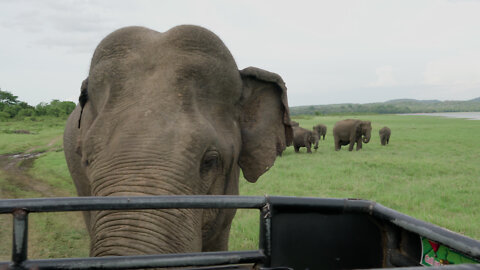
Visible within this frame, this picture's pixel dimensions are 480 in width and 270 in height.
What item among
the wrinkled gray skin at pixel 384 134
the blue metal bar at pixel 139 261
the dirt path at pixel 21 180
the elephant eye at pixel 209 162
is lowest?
the dirt path at pixel 21 180

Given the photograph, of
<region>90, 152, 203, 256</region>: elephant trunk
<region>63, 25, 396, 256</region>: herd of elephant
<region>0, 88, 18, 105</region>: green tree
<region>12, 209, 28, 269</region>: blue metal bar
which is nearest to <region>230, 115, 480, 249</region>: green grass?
<region>63, 25, 396, 256</region>: herd of elephant

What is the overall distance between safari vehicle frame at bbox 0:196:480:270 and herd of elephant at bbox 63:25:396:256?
953 millimetres

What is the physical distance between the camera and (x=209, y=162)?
9.93 ft

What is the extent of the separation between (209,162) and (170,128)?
46cm

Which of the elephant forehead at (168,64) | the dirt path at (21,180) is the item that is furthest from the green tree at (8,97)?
the elephant forehead at (168,64)

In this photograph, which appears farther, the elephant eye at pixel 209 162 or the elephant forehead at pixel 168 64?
the elephant forehead at pixel 168 64

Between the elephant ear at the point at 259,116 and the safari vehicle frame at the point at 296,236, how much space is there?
2.44 meters

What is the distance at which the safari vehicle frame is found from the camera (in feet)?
3.77

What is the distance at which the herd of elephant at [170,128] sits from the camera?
2389mm

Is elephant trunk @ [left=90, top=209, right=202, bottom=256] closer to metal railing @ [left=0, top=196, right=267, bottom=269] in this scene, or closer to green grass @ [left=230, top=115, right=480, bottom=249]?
metal railing @ [left=0, top=196, right=267, bottom=269]

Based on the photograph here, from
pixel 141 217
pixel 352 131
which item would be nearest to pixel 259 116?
pixel 141 217

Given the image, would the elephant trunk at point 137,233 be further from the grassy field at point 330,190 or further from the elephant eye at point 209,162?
the grassy field at point 330,190

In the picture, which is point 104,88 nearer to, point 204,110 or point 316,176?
point 204,110

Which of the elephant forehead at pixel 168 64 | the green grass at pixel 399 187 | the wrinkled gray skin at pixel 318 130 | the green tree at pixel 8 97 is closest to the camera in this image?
the elephant forehead at pixel 168 64
